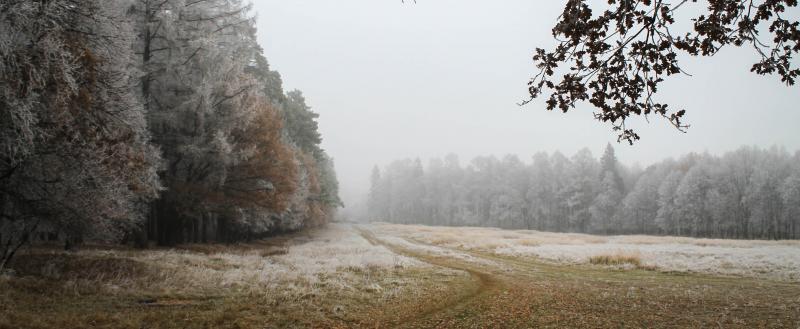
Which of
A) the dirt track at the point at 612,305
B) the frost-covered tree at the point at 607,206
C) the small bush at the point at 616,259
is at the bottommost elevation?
the small bush at the point at 616,259

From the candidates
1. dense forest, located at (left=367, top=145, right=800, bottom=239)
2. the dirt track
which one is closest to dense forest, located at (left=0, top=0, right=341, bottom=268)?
the dirt track

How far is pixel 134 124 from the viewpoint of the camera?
14102mm

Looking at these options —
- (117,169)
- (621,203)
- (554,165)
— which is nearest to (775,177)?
(621,203)

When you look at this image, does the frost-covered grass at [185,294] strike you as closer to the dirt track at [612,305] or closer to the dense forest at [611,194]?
the dirt track at [612,305]

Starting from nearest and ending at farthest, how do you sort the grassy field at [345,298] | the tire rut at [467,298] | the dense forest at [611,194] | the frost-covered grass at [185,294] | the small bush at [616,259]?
the frost-covered grass at [185,294], the grassy field at [345,298], the tire rut at [467,298], the small bush at [616,259], the dense forest at [611,194]

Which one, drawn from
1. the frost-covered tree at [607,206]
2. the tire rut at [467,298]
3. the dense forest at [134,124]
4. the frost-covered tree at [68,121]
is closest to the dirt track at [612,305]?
the tire rut at [467,298]

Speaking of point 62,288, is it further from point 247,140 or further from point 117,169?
point 247,140

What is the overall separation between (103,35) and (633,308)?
55.6 ft

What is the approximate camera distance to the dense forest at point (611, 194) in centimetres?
7412

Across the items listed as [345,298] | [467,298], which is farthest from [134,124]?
[467,298]

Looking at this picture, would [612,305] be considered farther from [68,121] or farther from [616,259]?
[616,259]

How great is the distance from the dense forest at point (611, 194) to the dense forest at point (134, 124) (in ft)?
226

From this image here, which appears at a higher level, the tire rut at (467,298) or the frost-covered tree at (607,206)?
the frost-covered tree at (607,206)

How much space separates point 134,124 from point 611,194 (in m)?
90.8
